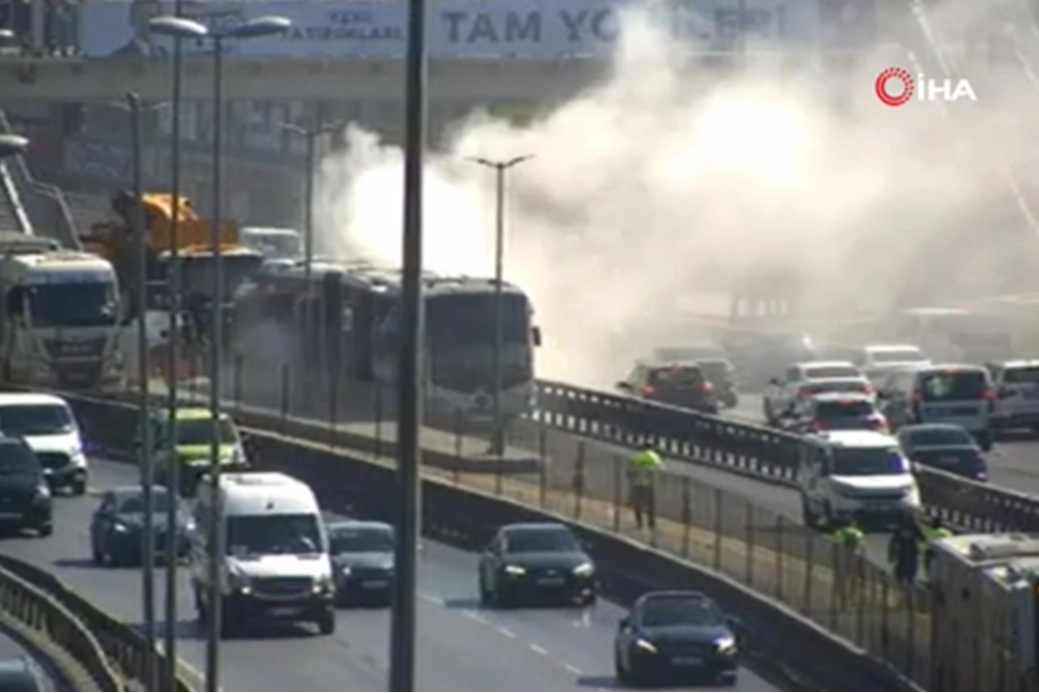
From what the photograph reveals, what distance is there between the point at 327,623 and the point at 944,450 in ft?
57.7

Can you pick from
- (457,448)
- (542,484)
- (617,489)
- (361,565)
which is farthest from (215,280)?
(457,448)

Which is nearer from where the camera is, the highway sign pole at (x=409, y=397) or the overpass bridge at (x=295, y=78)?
the highway sign pole at (x=409, y=397)

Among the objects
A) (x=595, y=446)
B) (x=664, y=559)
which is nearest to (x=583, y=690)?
(x=664, y=559)

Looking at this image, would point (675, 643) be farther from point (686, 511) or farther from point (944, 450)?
point (944, 450)

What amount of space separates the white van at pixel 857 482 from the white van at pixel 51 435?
12.5 meters

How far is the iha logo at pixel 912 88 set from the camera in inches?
4222

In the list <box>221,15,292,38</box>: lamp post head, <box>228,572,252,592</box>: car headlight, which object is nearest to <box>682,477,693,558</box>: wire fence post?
<box>228,572,252,592</box>: car headlight

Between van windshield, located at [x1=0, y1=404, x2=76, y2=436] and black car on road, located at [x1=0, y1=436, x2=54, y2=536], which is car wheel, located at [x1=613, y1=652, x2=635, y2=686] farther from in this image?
van windshield, located at [x1=0, y1=404, x2=76, y2=436]

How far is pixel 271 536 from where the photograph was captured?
173 ft

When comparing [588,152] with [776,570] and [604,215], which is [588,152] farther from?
[776,570]

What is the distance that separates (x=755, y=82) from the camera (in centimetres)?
10588

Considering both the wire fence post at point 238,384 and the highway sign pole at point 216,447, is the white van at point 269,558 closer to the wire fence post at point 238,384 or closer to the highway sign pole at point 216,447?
the highway sign pole at point 216,447

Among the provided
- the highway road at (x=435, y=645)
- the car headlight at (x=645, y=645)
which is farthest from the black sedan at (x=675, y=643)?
the highway road at (x=435, y=645)

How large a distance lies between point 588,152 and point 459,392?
31.3 metres
